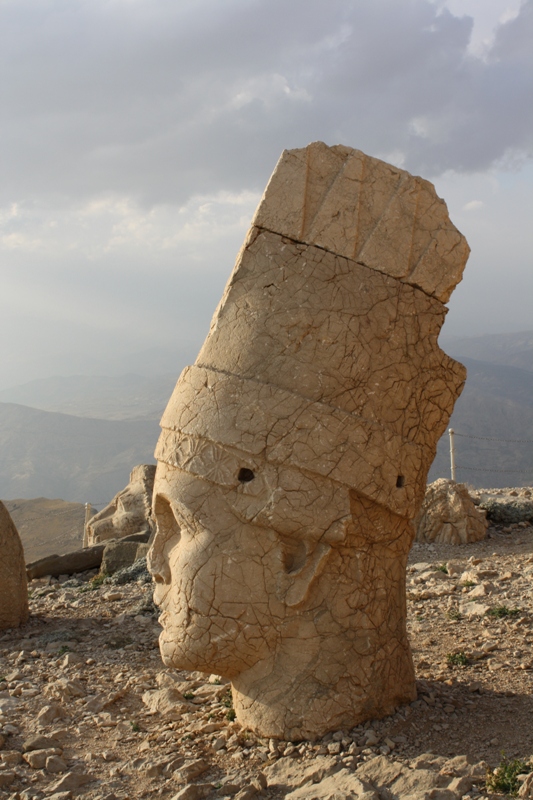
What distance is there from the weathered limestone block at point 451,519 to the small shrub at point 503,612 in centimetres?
353

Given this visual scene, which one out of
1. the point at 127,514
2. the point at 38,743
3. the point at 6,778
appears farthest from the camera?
the point at 127,514

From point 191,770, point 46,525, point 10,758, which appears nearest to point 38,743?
point 10,758

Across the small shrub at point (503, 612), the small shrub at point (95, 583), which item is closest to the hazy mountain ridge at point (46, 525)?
the small shrub at point (95, 583)

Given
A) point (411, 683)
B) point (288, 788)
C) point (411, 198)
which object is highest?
point (411, 198)

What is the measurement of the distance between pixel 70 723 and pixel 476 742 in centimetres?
251

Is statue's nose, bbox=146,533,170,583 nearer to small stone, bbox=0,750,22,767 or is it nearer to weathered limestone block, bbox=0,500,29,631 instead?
small stone, bbox=0,750,22,767

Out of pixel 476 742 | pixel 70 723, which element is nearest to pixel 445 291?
pixel 476 742

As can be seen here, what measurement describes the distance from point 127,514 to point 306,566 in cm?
829

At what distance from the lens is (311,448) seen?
12.6 ft

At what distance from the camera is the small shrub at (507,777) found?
3.26 meters

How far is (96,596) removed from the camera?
8.30m

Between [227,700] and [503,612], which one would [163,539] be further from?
[503,612]

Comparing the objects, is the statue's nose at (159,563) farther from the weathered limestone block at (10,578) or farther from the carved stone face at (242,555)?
the weathered limestone block at (10,578)

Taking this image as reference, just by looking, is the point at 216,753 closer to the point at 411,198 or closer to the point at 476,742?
the point at 476,742
